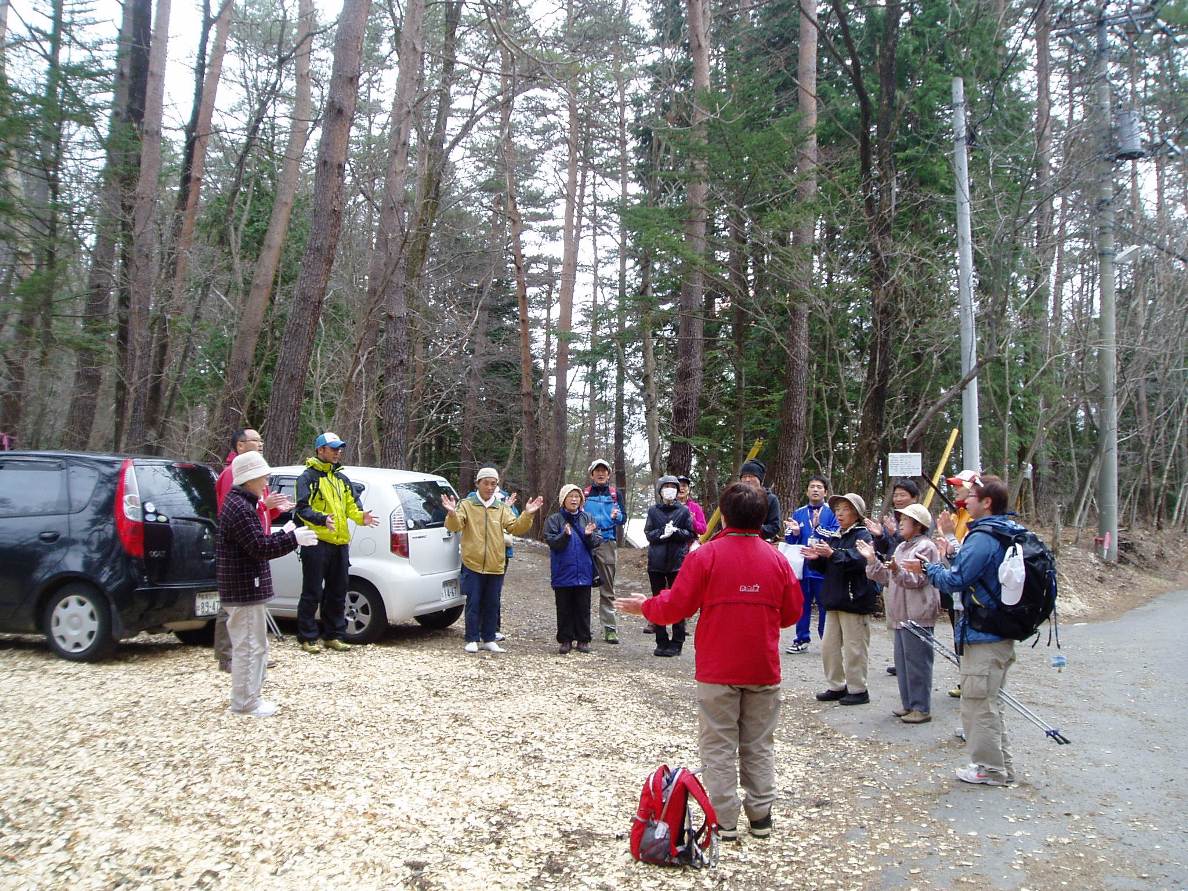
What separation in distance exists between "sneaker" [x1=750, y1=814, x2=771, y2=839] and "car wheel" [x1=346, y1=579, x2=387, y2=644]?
16.3 ft

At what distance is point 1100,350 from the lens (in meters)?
19.0

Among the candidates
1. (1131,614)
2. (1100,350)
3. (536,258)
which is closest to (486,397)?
(536,258)

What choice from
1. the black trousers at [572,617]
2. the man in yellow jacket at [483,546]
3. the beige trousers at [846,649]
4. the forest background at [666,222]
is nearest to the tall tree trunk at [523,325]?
the forest background at [666,222]

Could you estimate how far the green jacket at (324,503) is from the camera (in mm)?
7816

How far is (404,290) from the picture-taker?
47.2 feet

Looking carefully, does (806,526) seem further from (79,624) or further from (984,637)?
(79,624)

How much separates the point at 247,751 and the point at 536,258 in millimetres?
27347

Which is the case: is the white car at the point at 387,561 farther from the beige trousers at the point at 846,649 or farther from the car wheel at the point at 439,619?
the beige trousers at the point at 846,649

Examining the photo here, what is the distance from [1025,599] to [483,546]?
5.00 meters

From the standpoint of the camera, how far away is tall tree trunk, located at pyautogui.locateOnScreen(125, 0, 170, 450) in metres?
14.2

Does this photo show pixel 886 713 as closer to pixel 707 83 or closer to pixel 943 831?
pixel 943 831

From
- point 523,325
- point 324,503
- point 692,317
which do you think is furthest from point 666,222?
point 523,325

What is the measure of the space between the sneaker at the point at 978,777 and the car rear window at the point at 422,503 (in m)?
5.36

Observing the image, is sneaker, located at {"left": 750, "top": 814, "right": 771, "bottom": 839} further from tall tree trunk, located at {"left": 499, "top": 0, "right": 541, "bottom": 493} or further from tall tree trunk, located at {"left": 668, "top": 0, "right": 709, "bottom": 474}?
tall tree trunk, located at {"left": 499, "top": 0, "right": 541, "bottom": 493}
